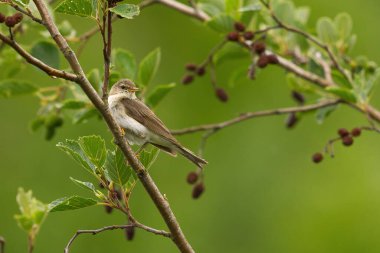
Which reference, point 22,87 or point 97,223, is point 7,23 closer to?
point 22,87

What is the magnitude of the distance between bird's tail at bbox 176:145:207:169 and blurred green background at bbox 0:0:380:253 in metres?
4.69

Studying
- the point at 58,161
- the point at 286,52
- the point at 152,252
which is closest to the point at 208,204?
the point at 152,252

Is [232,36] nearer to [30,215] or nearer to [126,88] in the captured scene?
[126,88]

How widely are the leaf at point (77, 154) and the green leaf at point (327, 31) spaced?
2.23 metres

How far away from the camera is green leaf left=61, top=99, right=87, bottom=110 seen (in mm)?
4750

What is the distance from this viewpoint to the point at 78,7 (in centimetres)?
321

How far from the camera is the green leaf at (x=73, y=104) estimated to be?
4.75 metres

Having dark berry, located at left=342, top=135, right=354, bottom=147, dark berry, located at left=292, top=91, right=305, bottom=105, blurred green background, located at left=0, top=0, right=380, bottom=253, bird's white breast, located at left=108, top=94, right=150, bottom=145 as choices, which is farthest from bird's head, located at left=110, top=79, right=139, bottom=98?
blurred green background, located at left=0, top=0, right=380, bottom=253

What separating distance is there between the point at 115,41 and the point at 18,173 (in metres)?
1.78

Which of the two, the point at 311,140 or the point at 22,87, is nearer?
the point at 22,87

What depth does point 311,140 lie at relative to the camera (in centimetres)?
1030

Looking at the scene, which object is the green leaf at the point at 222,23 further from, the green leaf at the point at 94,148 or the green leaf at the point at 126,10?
the green leaf at the point at 126,10

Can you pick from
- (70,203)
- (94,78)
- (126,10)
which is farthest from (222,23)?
(126,10)

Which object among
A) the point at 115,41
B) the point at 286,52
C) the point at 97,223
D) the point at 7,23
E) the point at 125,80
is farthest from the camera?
the point at 115,41
